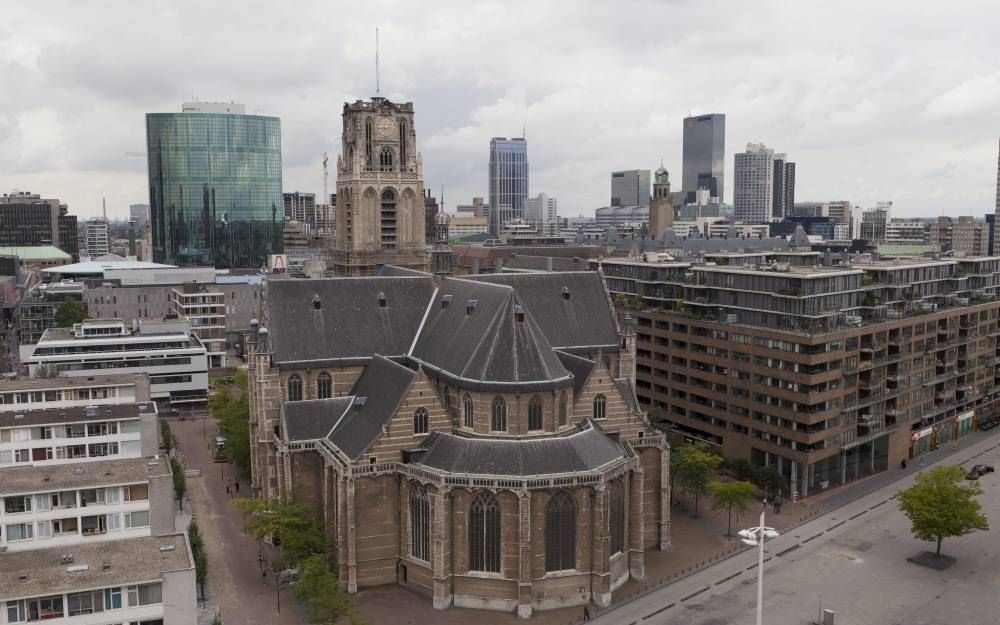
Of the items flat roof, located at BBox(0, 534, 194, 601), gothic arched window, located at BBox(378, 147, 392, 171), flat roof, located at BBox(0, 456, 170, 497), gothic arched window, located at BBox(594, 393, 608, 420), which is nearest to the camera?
flat roof, located at BBox(0, 534, 194, 601)

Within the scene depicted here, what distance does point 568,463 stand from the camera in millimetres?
66875

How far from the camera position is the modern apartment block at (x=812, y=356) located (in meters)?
92.4

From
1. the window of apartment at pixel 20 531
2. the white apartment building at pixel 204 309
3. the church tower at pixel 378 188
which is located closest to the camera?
the window of apartment at pixel 20 531

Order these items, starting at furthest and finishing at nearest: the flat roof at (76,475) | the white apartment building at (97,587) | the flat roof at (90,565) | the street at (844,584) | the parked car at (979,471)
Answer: the parked car at (979,471) → the street at (844,584) → the flat roof at (76,475) → the flat roof at (90,565) → the white apartment building at (97,587)

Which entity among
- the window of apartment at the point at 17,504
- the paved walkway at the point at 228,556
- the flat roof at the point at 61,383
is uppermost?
the flat roof at the point at 61,383

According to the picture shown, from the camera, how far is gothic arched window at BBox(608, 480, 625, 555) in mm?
69750

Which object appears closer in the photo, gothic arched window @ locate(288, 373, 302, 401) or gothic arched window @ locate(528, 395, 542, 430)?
gothic arched window @ locate(528, 395, 542, 430)

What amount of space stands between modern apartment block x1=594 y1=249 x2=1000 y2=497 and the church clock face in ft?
116

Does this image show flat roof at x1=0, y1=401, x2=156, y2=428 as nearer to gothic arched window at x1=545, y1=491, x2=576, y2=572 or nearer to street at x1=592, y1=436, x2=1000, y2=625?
gothic arched window at x1=545, y1=491, x2=576, y2=572

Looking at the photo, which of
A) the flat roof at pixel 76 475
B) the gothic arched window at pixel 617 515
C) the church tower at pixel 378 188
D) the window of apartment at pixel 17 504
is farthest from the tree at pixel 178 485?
the gothic arched window at pixel 617 515

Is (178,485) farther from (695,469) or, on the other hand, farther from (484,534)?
(695,469)

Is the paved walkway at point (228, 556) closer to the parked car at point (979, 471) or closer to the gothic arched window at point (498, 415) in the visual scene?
the gothic arched window at point (498, 415)

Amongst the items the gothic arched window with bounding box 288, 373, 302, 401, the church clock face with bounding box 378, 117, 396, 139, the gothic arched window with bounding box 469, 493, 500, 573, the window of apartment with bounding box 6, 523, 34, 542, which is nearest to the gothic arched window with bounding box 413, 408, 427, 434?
the gothic arched window with bounding box 469, 493, 500, 573

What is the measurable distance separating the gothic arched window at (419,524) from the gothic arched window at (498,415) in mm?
7510
